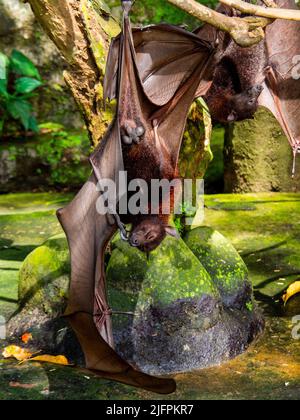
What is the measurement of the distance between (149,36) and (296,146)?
999 mm

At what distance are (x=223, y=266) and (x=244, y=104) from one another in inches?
33.9

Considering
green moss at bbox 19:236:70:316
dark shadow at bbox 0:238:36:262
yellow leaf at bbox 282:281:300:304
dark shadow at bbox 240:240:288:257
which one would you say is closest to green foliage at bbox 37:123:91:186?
dark shadow at bbox 0:238:36:262

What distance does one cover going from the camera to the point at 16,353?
3842 mm

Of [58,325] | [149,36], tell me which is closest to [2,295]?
[58,325]

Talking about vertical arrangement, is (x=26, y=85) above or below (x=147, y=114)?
above

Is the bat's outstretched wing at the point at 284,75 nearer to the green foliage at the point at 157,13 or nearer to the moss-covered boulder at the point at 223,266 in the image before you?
the moss-covered boulder at the point at 223,266

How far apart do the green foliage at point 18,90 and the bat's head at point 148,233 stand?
17.1ft

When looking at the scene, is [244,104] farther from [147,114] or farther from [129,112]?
[129,112]

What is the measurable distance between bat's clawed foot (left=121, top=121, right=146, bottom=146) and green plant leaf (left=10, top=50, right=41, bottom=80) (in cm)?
532

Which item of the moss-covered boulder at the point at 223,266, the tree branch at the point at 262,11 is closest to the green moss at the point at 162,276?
the moss-covered boulder at the point at 223,266

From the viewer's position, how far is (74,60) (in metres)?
4.25

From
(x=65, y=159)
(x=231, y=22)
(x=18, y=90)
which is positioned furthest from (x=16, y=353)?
(x=18, y=90)

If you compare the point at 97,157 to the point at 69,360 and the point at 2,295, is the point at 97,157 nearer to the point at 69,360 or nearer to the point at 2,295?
the point at 69,360

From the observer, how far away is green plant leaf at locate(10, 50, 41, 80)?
8.57 meters
